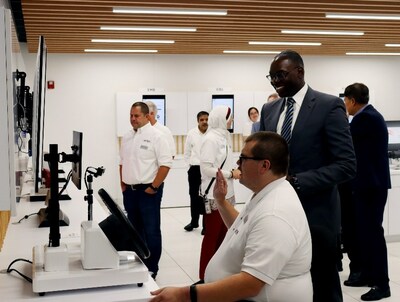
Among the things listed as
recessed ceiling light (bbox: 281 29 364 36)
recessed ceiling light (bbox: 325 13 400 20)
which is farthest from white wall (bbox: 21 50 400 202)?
recessed ceiling light (bbox: 325 13 400 20)

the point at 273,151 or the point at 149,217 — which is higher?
the point at 273,151

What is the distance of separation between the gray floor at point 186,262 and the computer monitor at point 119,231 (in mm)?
2727

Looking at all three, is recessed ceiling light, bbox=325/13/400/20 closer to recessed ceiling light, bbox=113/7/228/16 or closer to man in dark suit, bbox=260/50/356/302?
recessed ceiling light, bbox=113/7/228/16

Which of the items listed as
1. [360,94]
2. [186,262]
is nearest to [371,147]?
[360,94]

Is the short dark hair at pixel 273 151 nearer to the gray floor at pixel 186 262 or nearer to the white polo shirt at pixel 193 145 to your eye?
the gray floor at pixel 186 262

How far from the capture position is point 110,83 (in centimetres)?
995

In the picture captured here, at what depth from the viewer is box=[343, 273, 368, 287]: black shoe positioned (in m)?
4.61

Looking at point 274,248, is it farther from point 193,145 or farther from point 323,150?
point 193,145

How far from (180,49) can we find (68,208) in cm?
592

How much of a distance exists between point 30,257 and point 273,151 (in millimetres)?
1240

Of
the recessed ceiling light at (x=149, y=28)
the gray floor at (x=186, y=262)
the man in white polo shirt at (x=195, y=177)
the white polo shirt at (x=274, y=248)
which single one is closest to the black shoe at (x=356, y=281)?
the gray floor at (x=186, y=262)

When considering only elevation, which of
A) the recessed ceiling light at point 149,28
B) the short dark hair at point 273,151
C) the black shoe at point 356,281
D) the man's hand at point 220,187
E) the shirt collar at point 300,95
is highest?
the recessed ceiling light at point 149,28

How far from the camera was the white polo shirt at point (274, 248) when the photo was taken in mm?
1797

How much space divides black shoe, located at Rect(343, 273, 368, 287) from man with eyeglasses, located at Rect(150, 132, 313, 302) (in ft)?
9.57
